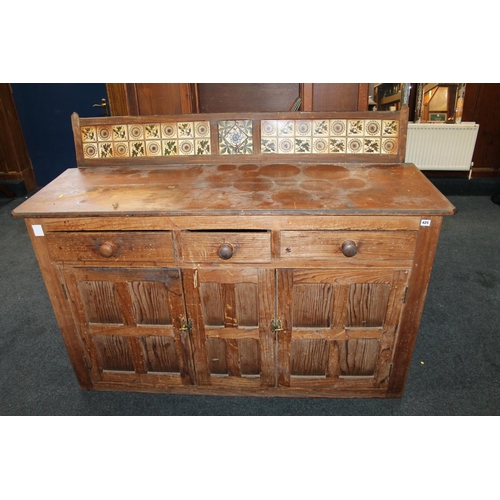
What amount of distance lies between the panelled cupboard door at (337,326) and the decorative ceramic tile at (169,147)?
839 mm

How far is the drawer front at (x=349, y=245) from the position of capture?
55.8 inches

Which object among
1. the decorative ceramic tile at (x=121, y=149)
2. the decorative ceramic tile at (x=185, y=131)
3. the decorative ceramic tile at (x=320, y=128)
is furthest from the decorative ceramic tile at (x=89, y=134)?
the decorative ceramic tile at (x=320, y=128)

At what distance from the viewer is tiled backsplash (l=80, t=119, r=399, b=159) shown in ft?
5.96

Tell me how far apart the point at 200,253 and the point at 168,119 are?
0.77 meters

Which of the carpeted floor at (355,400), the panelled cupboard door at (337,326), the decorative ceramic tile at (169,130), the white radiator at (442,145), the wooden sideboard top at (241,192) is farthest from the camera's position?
the white radiator at (442,145)

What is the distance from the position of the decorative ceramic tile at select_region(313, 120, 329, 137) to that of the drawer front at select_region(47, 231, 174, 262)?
2.87ft

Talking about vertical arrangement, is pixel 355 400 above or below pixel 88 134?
below

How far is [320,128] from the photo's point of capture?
1.83 metres

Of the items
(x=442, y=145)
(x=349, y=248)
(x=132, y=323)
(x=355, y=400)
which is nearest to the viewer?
(x=349, y=248)

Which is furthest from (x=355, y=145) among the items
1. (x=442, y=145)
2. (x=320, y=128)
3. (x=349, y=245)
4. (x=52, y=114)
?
(x=52, y=114)

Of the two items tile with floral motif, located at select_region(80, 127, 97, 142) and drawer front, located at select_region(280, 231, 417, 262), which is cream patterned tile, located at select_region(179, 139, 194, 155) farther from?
drawer front, located at select_region(280, 231, 417, 262)

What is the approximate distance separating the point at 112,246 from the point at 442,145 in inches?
153

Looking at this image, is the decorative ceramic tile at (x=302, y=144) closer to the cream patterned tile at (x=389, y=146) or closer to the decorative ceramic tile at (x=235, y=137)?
the decorative ceramic tile at (x=235, y=137)

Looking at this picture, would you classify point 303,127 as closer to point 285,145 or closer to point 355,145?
point 285,145
